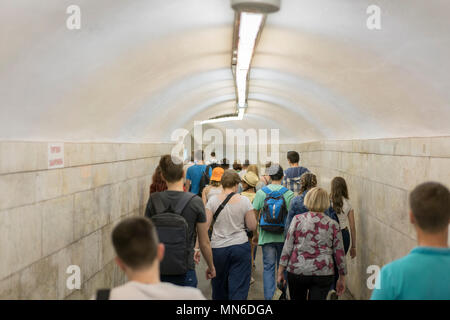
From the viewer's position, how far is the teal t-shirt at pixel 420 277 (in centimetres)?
252

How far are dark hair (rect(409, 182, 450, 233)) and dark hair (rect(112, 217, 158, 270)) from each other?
1.38 meters

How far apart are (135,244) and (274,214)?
4324mm

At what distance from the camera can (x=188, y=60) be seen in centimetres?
790

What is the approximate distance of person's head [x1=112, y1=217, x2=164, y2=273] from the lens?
244 centimetres

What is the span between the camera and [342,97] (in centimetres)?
797

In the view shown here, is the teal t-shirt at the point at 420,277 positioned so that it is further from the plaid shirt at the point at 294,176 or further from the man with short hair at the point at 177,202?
the plaid shirt at the point at 294,176

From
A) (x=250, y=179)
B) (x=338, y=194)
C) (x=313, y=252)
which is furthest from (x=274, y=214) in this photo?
(x=313, y=252)

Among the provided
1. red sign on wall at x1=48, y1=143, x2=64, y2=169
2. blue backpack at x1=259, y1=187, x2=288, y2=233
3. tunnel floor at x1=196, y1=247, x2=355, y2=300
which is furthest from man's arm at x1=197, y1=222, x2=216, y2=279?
tunnel floor at x1=196, y1=247, x2=355, y2=300

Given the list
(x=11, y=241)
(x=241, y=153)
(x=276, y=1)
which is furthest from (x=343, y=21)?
(x=241, y=153)

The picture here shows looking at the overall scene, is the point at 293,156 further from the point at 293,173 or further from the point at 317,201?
the point at 317,201

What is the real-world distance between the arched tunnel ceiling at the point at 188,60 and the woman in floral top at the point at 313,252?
4.69 feet

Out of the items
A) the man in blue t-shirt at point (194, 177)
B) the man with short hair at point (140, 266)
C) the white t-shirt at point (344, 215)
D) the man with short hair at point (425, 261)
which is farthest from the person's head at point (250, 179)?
the man with short hair at point (140, 266)

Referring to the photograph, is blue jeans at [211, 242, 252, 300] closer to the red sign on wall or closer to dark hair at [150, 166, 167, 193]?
dark hair at [150, 166, 167, 193]
